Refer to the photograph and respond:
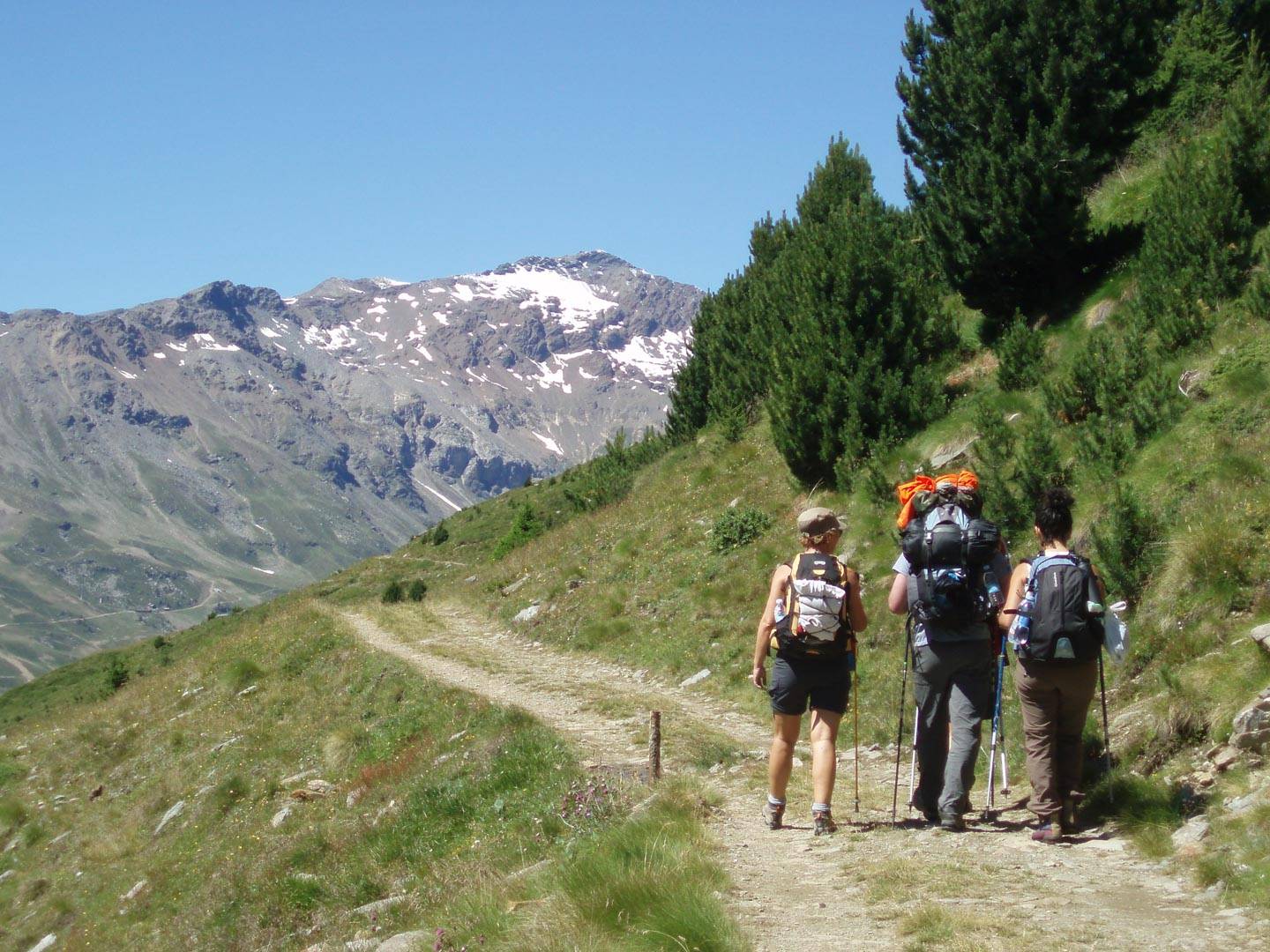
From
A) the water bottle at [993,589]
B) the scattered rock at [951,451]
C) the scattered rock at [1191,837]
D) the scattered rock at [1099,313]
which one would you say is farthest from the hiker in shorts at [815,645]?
the scattered rock at [1099,313]

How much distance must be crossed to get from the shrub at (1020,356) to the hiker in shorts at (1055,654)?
33.3ft

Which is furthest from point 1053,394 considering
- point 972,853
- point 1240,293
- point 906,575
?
point 972,853

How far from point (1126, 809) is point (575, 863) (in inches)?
141

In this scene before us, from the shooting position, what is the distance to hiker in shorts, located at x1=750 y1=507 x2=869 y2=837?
24.2ft

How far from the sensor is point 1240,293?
45.3ft

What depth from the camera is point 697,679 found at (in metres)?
15.4

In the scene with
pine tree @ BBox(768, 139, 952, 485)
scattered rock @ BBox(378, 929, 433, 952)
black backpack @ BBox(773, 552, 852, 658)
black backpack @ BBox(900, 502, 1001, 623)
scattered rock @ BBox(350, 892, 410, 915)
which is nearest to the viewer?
scattered rock @ BBox(378, 929, 433, 952)

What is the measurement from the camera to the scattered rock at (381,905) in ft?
28.5

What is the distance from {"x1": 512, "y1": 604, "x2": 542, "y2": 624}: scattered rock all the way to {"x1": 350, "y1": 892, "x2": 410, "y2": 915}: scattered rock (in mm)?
13695

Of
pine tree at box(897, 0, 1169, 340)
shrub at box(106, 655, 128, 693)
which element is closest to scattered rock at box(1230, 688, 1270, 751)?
pine tree at box(897, 0, 1169, 340)

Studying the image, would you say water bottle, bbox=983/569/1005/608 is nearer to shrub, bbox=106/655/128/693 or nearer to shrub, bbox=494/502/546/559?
shrub, bbox=494/502/546/559

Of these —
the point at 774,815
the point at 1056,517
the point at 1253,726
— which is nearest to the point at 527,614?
the point at 774,815

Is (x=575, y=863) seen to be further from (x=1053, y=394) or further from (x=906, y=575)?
(x=1053, y=394)

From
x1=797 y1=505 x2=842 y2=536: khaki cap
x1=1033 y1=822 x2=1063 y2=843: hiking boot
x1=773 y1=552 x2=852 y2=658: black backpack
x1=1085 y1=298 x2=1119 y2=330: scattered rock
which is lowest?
x1=1033 y1=822 x2=1063 y2=843: hiking boot
